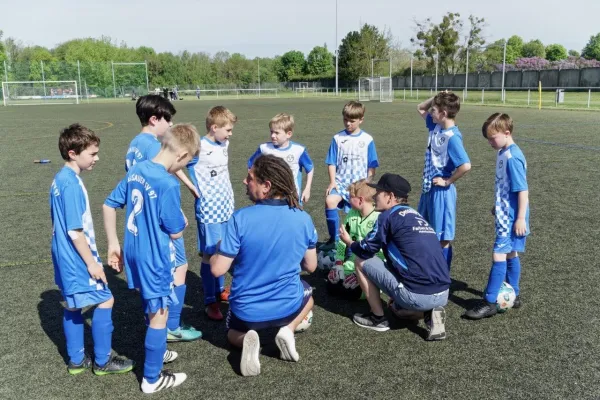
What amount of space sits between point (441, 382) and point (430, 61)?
209 ft

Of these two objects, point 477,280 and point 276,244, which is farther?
point 477,280

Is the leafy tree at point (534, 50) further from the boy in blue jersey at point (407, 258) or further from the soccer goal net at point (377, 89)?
the boy in blue jersey at point (407, 258)

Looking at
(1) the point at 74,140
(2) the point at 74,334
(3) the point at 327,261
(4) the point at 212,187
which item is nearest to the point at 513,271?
(3) the point at 327,261

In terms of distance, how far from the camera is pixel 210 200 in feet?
15.7

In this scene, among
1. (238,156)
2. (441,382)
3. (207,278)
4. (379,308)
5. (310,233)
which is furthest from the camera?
(238,156)

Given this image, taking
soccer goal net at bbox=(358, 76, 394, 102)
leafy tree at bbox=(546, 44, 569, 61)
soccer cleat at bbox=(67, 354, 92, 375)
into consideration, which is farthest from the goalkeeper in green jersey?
leafy tree at bbox=(546, 44, 569, 61)

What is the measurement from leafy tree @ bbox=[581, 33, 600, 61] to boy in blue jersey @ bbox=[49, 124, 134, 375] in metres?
131

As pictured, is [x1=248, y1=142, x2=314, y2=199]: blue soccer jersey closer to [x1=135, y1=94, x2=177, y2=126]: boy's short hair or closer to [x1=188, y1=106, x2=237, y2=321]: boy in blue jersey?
[x1=188, y1=106, x2=237, y2=321]: boy in blue jersey

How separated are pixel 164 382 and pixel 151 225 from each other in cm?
110

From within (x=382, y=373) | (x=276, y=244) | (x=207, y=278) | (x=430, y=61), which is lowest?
(x=382, y=373)

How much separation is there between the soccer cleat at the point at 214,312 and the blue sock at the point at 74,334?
119cm

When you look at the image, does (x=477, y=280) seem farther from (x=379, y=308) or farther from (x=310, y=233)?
(x=310, y=233)

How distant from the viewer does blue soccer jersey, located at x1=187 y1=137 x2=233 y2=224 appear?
479 centimetres

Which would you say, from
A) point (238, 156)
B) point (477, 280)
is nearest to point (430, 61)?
point (238, 156)
